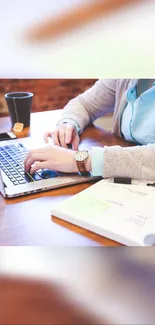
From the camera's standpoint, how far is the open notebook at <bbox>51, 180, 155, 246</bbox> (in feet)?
2.07

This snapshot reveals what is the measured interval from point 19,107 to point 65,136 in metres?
0.27

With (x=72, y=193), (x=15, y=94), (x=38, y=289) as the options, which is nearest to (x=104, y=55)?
(x=38, y=289)

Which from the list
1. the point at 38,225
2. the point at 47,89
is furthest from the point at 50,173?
the point at 47,89

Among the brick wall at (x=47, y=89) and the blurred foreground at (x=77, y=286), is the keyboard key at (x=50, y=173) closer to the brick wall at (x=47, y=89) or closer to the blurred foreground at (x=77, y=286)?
the blurred foreground at (x=77, y=286)

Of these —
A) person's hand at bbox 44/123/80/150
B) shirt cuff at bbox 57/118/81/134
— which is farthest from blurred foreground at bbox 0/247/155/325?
shirt cuff at bbox 57/118/81/134

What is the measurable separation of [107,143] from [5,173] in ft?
1.30

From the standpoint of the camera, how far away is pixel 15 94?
4.59ft

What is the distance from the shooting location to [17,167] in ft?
3.17

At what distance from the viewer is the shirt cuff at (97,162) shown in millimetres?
892

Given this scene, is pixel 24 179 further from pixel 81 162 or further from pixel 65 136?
pixel 65 136

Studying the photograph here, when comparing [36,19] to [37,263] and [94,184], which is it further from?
[94,184]

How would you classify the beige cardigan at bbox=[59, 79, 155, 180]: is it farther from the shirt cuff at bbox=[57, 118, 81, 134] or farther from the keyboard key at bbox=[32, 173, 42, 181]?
the keyboard key at bbox=[32, 173, 42, 181]

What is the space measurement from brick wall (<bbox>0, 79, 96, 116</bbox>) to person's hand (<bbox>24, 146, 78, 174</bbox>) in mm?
1955

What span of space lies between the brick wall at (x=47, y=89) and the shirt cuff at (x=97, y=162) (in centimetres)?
202
